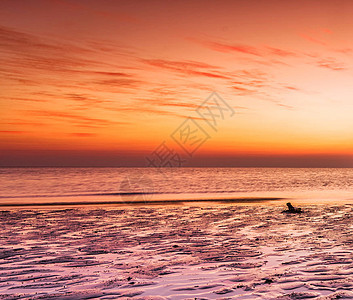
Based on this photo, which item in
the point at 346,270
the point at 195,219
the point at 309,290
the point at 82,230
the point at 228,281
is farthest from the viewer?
the point at 195,219

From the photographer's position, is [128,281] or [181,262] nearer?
[128,281]

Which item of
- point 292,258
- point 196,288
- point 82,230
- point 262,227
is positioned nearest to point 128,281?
point 196,288

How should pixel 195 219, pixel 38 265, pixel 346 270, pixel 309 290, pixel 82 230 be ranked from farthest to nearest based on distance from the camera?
pixel 195 219, pixel 82 230, pixel 38 265, pixel 346 270, pixel 309 290

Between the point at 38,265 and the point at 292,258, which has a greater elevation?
the point at 38,265

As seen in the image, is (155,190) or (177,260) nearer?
(177,260)

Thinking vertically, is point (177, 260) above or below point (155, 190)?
above

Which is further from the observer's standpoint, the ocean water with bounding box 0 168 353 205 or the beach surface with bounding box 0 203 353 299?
the ocean water with bounding box 0 168 353 205

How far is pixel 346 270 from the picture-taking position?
7793 mm

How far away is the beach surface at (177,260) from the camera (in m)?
6.66

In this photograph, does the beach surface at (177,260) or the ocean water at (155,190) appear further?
the ocean water at (155,190)

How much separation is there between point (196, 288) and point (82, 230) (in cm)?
824

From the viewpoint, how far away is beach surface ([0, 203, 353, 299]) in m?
6.66

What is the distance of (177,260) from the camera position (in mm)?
8906

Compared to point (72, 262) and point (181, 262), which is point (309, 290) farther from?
point (72, 262)
